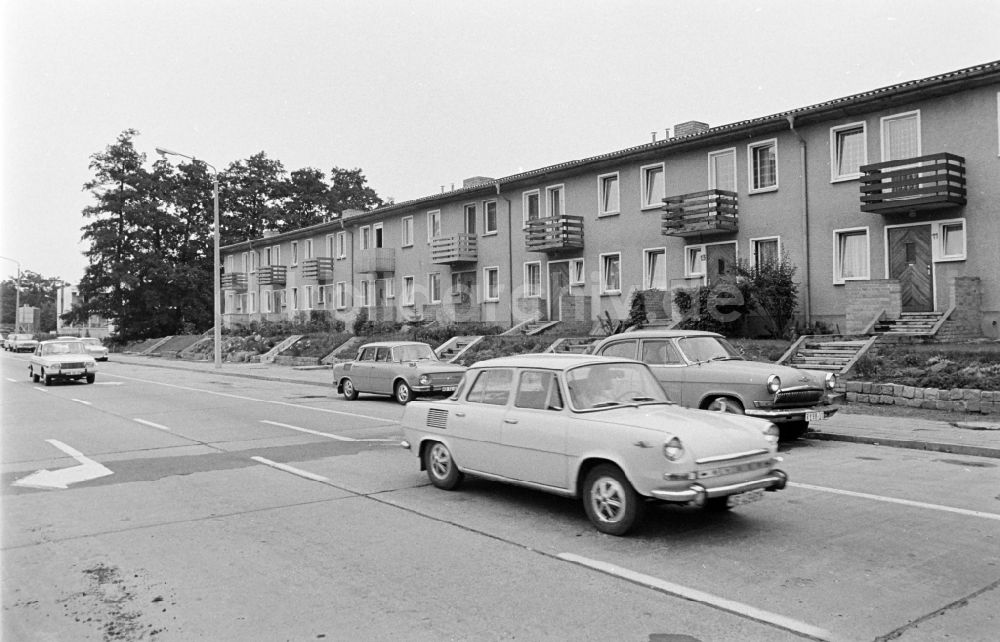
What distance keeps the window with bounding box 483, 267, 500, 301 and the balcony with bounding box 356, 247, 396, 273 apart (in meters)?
8.39

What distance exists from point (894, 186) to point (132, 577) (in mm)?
20159

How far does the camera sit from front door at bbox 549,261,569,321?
99.6 ft

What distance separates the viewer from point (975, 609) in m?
4.47

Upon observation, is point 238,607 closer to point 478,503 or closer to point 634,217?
point 478,503

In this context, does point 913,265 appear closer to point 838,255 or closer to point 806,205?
point 838,255

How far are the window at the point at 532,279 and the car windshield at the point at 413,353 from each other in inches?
534

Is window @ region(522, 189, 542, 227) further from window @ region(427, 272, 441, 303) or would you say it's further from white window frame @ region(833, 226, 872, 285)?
white window frame @ region(833, 226, 872, 285)

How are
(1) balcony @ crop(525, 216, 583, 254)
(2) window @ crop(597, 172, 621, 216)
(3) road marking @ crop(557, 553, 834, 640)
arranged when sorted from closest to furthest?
(3) road marking @ crop(557, 553, 834, 640), (2) window @ crop(597, 172, 621, 216), (1) balcony @ crop(525, 216, 583, 254)

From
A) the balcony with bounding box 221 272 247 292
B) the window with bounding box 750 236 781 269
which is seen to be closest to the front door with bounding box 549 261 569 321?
the window with bounding box 750 236 781 269

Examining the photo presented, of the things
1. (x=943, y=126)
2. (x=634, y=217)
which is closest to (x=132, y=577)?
(x=943, y=126)

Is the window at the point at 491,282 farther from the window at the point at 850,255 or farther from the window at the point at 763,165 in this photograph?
the window at the point at 850,255

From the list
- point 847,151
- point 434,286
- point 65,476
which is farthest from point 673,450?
point 434,286

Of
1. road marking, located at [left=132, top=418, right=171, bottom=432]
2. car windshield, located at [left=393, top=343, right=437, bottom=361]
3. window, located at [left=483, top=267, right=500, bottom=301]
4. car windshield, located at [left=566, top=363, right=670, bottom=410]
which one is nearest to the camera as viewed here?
car windshield, located at [left=566, top=363, right=670, bottom=410]

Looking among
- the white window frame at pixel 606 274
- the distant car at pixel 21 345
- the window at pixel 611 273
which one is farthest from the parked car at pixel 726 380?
the distant car at pixel 21 345
